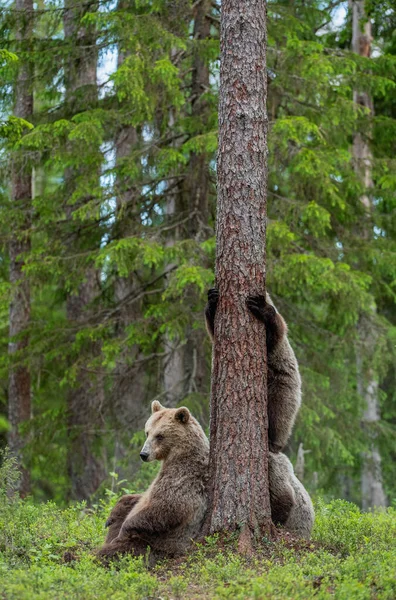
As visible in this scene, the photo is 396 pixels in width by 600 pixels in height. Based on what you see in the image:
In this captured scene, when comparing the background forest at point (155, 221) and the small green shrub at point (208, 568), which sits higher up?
the background forest at point (155, 221)

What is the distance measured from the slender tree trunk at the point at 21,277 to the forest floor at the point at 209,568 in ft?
24.3

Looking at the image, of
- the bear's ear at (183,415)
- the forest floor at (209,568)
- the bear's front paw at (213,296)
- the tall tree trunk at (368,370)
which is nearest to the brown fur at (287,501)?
the forest floor at (209,568)

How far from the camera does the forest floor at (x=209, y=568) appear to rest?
222 inches

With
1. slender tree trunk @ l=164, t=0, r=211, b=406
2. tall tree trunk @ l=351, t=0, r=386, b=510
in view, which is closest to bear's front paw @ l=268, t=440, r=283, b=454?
slender tree trunk @ l=164, t=0, r=211, b=406

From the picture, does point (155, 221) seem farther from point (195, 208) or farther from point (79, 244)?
point (79, 244)

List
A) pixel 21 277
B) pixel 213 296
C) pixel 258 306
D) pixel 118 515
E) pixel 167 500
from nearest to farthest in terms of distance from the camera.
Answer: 1. pixel 167 500
2. pixel 258 306
3. pixel 213 296
4. pixel 118 515
5. pixel 21 277

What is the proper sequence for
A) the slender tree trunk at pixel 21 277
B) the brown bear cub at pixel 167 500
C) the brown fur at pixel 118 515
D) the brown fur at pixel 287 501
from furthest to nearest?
the slender tree trunk at pixel 21 277 → the brown fur at pixel 287 501 → the brown fur at pixel 118 515 → the brown bear cub at pixel 167 500

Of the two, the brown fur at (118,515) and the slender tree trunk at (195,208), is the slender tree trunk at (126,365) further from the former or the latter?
the brown fur at (118,515)

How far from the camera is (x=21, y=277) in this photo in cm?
1572

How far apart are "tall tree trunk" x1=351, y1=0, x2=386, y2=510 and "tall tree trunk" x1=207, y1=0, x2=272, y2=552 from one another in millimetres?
9312

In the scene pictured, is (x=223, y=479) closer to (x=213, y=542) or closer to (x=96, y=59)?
(x=213, y=542)

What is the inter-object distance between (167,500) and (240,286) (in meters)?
1.99

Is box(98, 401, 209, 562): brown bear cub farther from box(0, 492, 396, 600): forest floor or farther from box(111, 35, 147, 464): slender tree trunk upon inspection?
box(111, 35, 147, 464): slender tree trunk

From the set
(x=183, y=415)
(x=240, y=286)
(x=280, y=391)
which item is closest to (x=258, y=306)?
(x=240, y=286)
